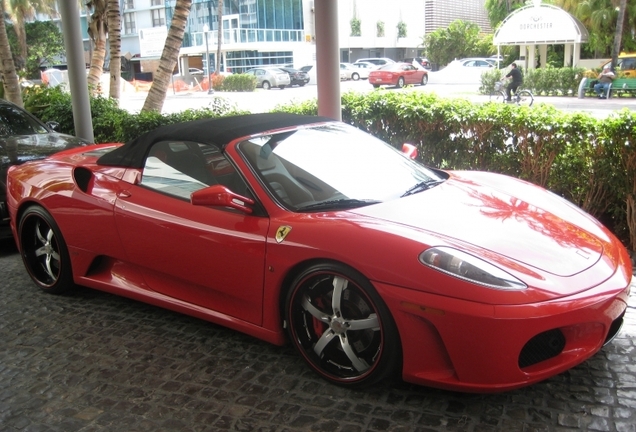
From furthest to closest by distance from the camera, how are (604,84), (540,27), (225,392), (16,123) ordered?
(540,27) → (604,84) → (16,123) → (225,392)

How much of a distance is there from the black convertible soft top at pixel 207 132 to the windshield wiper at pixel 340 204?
0.73 meters

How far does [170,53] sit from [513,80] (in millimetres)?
14252

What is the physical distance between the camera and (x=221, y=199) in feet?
11.3

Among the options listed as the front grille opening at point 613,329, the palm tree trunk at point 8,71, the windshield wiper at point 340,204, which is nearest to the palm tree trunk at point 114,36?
the palm tree trunk at point 8,71

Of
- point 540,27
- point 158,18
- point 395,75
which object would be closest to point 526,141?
point 540,27

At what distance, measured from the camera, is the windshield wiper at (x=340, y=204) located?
3.51 metres

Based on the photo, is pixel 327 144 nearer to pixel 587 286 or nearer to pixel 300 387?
pixel 300 387

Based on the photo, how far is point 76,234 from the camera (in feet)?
15.1

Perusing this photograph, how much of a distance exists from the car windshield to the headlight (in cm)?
70

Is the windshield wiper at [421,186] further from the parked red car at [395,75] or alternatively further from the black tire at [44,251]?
the parked red car at [395,75]

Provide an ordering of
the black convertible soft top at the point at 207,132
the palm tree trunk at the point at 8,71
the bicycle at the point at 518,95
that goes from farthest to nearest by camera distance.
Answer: the bicycle at the point at 518,95 → the palm tree trunk at the point at 8,71 → the black convertible soft top at the point at 207,132

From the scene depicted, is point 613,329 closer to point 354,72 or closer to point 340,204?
point 340,204

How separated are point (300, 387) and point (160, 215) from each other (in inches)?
56.2

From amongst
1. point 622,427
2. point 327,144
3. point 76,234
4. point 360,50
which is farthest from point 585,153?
point 360,50
